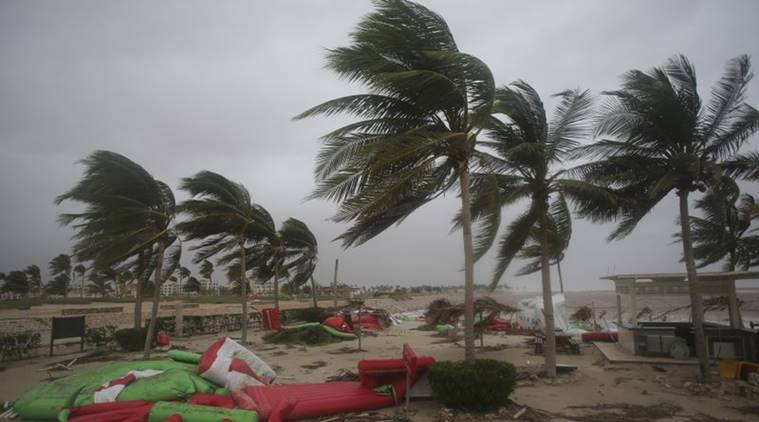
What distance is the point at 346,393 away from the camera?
705 cm

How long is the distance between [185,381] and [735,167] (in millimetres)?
12168

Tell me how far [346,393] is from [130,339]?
1064 centimetres

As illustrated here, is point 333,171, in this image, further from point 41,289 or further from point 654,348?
point 41,289

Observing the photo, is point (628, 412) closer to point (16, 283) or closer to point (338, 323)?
point (338, 323)

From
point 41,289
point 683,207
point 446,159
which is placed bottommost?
point 41,289

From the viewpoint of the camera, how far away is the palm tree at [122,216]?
11922 mm

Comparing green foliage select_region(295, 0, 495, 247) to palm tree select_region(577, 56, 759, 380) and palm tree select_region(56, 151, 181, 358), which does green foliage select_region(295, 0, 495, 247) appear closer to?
palm tree select_region(577, 56, 759, 380)

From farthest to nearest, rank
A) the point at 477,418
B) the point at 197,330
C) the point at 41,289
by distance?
the point at 41,289 < the point at 197,330 < the point at 477,418

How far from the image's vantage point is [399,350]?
1498cm

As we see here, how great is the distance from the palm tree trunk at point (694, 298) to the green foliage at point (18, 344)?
17814mm

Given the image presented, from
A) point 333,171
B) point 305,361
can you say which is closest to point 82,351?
point 305,361

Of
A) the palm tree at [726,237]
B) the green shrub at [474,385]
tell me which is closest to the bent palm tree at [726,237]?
the palm tree at [726,237]

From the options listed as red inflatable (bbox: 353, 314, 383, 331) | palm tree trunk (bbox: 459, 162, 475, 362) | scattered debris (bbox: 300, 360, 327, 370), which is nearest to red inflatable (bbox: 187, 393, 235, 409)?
palm tree trunk (bbox: 459, 162, 475, 362)

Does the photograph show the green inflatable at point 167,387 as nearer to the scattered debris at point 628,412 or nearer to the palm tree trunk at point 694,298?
the scattered debris at point 628,412
